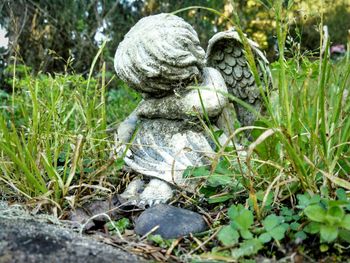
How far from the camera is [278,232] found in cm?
154

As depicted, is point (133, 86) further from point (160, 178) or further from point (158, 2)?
point (158, 2)

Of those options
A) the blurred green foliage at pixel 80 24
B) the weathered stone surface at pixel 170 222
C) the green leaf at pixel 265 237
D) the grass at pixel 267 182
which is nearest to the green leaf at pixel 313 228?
the grass at pixel 267 182

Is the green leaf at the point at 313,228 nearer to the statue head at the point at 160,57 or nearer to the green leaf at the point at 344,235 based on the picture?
the green leaf at the point at 344,235

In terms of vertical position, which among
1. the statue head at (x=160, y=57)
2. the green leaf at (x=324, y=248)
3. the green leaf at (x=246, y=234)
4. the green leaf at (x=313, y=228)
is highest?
the statue head at (x=160, y=57)

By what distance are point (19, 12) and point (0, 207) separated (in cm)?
370

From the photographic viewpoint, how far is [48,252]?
1466 mm

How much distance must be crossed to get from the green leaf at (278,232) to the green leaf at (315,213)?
0.32 ft

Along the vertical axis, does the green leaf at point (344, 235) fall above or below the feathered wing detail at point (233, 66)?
below

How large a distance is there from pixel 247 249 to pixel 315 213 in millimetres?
218

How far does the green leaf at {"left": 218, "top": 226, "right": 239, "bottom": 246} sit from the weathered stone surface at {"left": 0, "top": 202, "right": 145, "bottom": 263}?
0.25m

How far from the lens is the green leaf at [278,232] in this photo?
153 centimetres

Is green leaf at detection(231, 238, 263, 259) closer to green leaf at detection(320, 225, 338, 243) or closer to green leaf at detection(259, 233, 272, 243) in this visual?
green leaf at detection(259, 233, 272, 243)

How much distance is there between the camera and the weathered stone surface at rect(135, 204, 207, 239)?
170 centimetres

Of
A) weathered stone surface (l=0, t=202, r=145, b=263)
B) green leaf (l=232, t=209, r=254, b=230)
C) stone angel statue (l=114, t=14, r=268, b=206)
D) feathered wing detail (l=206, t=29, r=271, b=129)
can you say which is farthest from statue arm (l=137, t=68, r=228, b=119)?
weathered stone surface (l=0, t=202, r=145, b=263)
